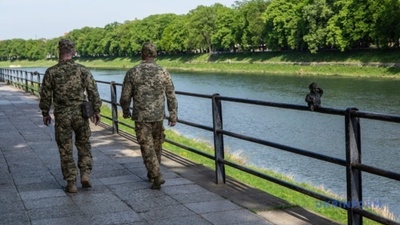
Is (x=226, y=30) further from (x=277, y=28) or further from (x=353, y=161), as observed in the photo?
(x=353, y=161)

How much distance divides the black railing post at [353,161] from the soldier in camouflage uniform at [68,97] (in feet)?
10.3

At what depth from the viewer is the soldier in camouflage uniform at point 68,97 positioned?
623cm

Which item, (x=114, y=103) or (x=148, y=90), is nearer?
(x=148, y=90)

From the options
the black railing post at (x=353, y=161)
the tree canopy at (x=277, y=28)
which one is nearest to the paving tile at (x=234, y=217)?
the black railing post at (x=353, y=161)

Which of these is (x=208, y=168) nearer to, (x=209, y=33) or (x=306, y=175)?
(x=306, y=175)

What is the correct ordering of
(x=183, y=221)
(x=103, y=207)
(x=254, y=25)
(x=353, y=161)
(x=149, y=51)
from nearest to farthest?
(x=353, y=161)
(x=183, y=221)
(x=103, y=207)
(x=149, y=51)
(x=254, y=25)

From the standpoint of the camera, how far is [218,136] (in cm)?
663

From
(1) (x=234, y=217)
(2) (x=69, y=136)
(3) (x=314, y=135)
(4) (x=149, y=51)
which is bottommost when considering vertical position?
(3) (x=314, y=135)

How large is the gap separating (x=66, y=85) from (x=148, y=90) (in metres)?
0.94

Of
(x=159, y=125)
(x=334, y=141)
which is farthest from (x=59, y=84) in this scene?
(x=334, y=141)

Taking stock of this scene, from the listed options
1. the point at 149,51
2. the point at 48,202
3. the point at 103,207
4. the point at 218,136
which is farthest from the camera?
the point at 218,136

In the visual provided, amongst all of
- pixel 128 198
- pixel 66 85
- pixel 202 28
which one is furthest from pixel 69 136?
pixel 202 28

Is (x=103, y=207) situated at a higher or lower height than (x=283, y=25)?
lower

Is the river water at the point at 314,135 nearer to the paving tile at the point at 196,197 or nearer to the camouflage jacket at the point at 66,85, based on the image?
the paving tile at the point at 196,197
